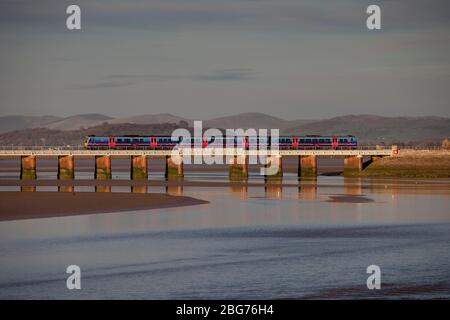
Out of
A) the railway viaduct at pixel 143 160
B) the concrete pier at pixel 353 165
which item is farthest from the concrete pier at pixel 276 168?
the concrete pier at pixel 353 165

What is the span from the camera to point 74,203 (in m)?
62.2

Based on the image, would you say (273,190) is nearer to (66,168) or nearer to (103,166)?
(103,166)

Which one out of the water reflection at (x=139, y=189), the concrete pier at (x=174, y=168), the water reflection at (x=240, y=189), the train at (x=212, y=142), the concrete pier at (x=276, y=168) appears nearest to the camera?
the water reflection at (x=240, y=189)

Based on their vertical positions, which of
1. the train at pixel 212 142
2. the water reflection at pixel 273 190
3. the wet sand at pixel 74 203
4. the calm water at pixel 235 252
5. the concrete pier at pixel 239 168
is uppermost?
the train at pixel 212 142

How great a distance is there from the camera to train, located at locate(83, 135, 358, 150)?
122125mm

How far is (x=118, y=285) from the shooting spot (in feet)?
103

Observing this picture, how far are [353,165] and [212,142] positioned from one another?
20592mm

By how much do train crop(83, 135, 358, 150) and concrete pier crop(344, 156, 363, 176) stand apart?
8.26m

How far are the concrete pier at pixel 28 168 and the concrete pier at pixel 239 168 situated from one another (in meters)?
22.4

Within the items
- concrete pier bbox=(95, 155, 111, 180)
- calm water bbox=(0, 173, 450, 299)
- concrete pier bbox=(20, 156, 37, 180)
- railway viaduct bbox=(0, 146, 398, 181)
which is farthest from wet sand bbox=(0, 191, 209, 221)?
concrete pier bbox=(20, 156, 37, 180)

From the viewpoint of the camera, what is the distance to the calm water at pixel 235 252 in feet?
Result: 102

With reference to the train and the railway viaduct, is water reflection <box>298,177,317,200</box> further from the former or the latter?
the train

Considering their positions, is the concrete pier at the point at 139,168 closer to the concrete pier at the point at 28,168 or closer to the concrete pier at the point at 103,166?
the concrete pier at the point at 103,166
